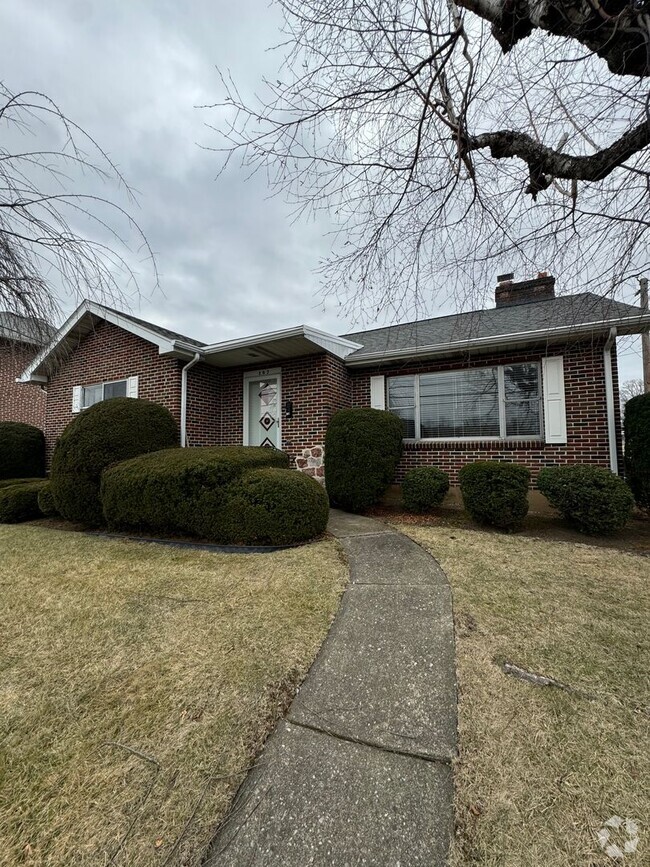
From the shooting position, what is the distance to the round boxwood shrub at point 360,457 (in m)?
6.64

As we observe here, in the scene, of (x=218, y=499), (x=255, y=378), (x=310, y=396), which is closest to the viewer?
(x=218, y=499)

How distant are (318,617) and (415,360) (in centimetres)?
604

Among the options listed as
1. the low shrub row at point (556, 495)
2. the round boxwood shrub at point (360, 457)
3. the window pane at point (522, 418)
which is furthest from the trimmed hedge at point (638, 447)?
the round boxwood shrub at point (360, 457)

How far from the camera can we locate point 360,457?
21.8 feet

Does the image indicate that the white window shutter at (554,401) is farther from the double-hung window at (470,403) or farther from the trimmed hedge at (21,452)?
the trimmed hedge at (21,452)

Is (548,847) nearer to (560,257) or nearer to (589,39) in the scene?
(560,257)

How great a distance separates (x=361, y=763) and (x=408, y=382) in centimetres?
709

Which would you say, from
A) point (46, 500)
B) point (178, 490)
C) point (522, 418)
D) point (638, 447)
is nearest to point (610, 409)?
point (638, 447)

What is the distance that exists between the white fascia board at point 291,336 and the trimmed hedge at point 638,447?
5087 mm

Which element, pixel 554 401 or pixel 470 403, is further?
pixel 470 403

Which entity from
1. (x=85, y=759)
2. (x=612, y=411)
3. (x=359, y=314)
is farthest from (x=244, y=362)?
(x=85, y=759)

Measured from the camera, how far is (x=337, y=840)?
4.40ft

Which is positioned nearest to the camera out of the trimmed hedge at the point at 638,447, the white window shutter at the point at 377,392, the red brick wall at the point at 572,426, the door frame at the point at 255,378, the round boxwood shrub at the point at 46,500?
the trimmed hedge at the point at 638,447

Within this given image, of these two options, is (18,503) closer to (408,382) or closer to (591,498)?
(408,382)
